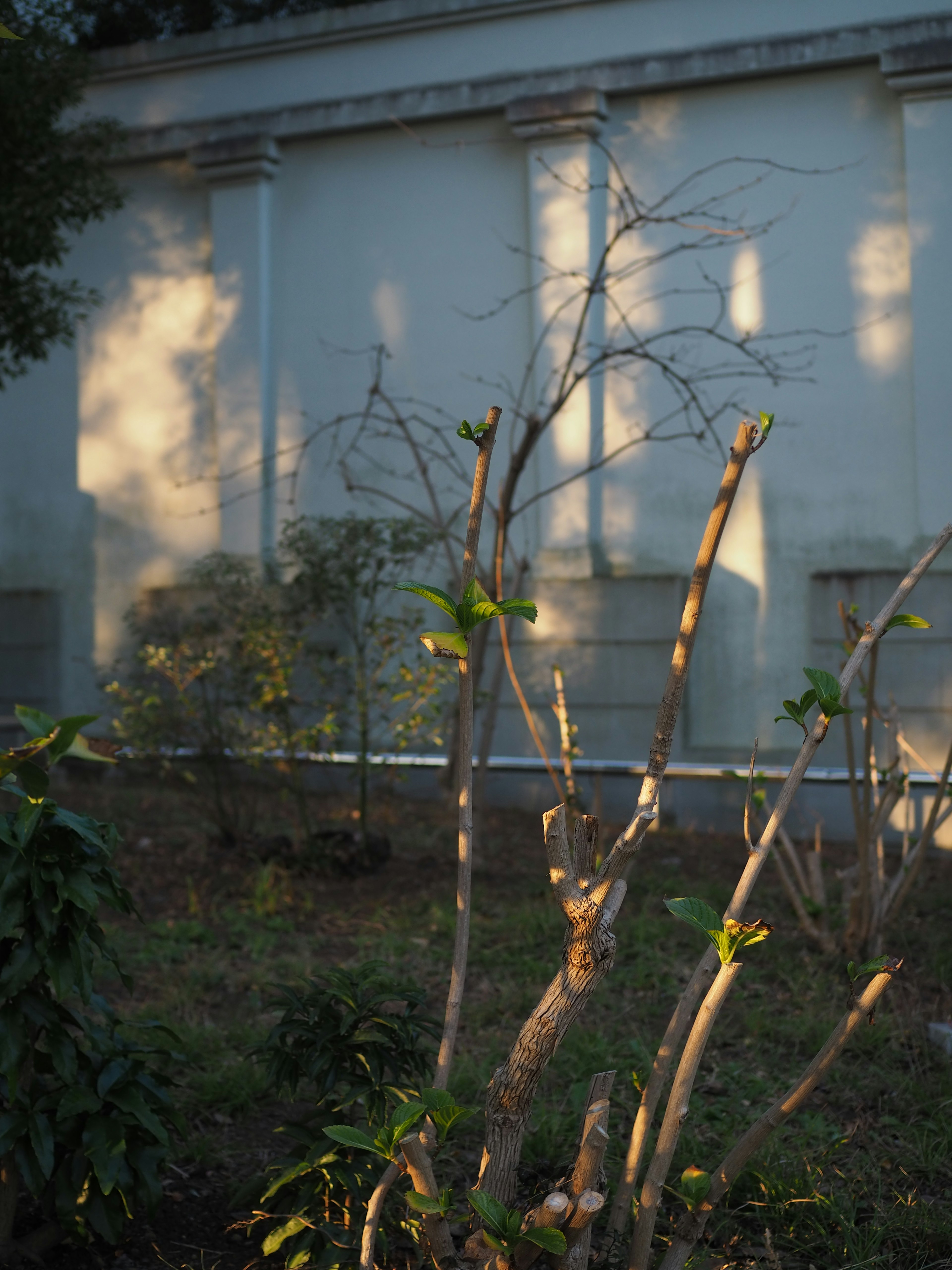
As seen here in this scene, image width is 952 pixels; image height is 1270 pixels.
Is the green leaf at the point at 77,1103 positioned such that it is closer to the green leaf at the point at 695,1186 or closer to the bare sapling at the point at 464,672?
the bare sapling at the point at 464,672

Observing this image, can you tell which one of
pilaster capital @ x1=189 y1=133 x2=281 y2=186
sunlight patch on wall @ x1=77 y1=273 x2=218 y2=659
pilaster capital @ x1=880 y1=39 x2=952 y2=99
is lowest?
sunlight patch on wall @ x1=77 y1=273 x2=218 y2=659

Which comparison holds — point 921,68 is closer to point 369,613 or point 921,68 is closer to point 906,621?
point 369,613

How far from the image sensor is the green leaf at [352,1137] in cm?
182

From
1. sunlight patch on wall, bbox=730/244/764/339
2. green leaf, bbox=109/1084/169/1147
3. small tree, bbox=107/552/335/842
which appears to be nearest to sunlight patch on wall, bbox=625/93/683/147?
sunlight patch on wall, bbox=730/244/764/339

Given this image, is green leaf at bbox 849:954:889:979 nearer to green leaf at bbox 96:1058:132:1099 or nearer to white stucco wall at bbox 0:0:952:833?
green leaf at bbox 96:1058:132:1099

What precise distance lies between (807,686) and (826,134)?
3431 mm

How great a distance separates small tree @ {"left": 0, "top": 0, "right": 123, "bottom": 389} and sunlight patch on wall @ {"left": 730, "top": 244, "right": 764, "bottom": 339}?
409 cm

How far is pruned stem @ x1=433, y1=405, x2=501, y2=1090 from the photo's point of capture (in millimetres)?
2041

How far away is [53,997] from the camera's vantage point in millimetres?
2744

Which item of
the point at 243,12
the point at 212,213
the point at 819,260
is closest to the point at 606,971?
the point at 819,260

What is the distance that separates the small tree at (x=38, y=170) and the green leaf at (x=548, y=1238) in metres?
6.36

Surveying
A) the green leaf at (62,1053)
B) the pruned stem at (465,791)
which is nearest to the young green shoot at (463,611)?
the pruned stem at (465,791)

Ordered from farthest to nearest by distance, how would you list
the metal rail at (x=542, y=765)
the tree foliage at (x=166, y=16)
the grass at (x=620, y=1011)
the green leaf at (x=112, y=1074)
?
the tree foliage at (x=166, y=16)
the metal rail at (x=542, y=765)
the grass at (x=620, y=1011)
the green leaf at (x=112, y=1074)

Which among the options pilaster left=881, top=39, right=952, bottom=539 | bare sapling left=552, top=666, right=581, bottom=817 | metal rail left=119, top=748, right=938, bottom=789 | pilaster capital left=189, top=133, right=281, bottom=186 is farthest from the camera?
pilaster capital left=189, top=133, right=281, bottom=186
